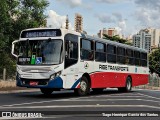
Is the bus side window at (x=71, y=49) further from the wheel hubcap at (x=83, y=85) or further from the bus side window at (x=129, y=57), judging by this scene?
the bus side window at (x=129, y=57)

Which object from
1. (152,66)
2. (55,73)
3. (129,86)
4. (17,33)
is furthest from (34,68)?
(152,66)

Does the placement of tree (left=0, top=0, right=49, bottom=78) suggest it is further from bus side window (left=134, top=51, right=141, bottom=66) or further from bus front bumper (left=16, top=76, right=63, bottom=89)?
bus front bumper (left=16, top=76, right=63, bottom=89)

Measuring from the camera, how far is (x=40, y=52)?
62.5 feet

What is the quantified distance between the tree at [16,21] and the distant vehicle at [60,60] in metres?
10.7

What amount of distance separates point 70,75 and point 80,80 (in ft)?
3.42

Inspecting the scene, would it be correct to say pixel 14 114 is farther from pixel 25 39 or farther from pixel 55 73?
pixel 25 39

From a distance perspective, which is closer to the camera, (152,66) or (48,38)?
(48,38)

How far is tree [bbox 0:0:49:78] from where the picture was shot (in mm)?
32375

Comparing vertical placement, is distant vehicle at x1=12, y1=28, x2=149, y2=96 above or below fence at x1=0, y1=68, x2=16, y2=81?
above

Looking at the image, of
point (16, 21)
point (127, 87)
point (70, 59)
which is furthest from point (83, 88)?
point (16, 21)

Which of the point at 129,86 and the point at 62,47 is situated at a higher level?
the point at 62,47

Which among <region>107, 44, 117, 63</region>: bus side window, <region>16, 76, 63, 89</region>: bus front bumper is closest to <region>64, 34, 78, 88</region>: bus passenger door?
<region>16, 76, 63, 89</region>: bus front bumper

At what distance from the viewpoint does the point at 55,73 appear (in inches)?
738

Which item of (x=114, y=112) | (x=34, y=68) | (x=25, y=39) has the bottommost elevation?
(x=114, y=112)
